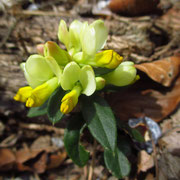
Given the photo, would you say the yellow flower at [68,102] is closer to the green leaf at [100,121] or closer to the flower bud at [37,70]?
the green leaf at [100,121]

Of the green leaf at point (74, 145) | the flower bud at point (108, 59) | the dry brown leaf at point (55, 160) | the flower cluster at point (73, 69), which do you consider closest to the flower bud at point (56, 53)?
the flower cluster at point (73, 69)

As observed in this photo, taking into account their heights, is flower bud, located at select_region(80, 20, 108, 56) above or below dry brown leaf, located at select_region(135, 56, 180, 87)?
above

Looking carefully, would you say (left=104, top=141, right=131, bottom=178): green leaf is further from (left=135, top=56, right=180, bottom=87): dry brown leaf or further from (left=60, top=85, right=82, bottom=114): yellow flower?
(left=135, top=56, right=180, bottom=87): dry brown leaf

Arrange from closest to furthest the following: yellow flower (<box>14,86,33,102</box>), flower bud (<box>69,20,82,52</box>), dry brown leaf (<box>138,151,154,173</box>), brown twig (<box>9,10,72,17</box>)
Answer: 1. yellow flower (<box>14,86,33,102</box>)
2. flower bud (<box>69,20,82,52</box>)
3. dry brown leaf (<box>138,151,154,173</box>)
4. brown twig (<box>9,10,72,17</box>)

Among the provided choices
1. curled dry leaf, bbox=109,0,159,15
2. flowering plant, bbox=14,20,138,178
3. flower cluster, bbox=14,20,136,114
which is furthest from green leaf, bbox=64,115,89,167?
curled dry leaf, bbox=109,0,159,15

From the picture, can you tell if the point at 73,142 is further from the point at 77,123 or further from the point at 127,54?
the point at 127,54

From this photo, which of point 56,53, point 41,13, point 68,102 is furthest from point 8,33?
point 68,102

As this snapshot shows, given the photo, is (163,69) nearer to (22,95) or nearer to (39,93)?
(39,93)

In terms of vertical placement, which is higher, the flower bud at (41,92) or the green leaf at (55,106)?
the flower bud at (41,92)
